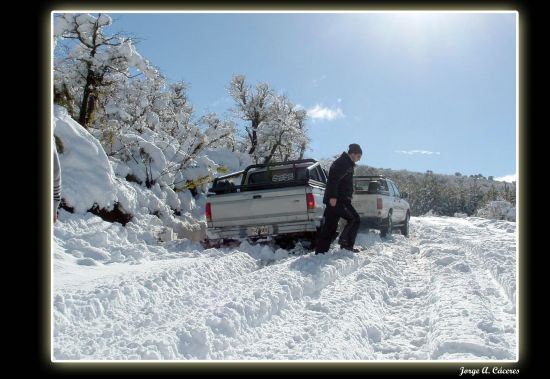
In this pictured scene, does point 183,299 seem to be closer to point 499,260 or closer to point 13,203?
point 13,203

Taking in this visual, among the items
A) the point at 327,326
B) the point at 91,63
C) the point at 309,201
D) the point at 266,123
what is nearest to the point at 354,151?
the point at 309,201

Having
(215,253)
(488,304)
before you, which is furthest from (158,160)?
(488,304)

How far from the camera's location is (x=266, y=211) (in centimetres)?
802

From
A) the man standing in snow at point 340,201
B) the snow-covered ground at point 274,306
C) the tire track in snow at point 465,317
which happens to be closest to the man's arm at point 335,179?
the man standing in snow at point 340,201

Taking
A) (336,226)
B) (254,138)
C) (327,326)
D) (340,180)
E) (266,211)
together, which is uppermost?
(254,138)

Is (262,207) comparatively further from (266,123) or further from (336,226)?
(266,123)

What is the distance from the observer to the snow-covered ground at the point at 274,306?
329 cm

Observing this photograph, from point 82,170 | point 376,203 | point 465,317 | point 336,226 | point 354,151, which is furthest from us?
point 376,203

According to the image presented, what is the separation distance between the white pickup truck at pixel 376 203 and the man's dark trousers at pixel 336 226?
3710 millimetres

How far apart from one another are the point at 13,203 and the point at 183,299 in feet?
6.42

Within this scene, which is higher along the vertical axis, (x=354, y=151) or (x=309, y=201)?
(x=354, y=151)

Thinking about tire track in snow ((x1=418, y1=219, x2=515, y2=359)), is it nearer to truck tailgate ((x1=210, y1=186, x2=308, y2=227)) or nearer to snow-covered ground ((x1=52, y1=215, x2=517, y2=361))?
snow-covered ground ((x1=52, y1=215, x2=517, y2=361))

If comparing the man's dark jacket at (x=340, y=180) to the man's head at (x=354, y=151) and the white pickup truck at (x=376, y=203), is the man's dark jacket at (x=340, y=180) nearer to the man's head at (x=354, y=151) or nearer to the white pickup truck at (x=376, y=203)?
the man's head at (x=354, y=151)

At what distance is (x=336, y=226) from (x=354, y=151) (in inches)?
54.7
